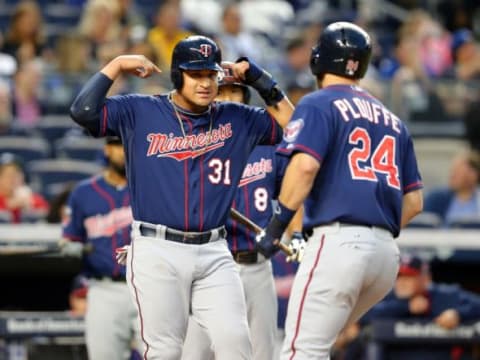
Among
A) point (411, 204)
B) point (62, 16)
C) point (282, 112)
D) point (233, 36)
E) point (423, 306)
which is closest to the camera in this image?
point (411, 204)

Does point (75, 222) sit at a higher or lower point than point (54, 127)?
higher

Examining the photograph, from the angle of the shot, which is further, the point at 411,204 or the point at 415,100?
the point at 415,100

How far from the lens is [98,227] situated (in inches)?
329

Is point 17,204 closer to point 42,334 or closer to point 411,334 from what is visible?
point 42,334

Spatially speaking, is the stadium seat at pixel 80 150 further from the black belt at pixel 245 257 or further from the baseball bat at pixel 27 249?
the black belt at pixel 245 257

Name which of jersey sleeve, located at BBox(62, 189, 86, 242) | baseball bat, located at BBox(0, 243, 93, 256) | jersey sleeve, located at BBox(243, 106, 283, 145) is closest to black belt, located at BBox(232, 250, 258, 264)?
jersey sleeve, located at BBox(243, 106, 283, 145)

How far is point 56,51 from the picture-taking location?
13.3m

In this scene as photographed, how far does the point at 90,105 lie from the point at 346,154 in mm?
1183

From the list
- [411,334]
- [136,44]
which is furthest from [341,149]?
[136,44]

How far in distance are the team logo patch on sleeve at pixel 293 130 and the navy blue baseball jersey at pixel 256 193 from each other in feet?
3.79

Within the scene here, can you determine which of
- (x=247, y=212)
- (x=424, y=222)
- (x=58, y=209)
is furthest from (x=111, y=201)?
(x=424, y=222)

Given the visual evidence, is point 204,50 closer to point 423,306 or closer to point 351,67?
point 351,67

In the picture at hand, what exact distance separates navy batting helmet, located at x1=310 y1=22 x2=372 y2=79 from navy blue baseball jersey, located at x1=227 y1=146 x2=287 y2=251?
1054 millimetres

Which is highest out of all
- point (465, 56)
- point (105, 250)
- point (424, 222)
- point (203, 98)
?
point (203, 98)
